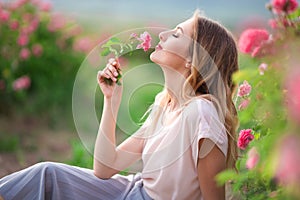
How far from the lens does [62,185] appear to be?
231 cm

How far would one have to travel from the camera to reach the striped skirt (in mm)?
2260

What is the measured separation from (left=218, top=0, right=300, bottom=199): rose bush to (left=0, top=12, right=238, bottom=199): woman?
9 centimetres

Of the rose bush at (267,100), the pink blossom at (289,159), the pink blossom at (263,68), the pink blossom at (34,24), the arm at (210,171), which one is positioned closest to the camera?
the pink blossom at (289,159)

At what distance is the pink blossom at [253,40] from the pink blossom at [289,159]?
0.92 meters

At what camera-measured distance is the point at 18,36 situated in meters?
5.04

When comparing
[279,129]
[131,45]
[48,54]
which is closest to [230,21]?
[48,54]

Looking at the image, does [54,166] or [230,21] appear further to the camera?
[230,21]

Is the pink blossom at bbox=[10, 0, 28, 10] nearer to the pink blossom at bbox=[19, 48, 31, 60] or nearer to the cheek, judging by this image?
the pink blossom at bbox=[19, 48, 31, 60]

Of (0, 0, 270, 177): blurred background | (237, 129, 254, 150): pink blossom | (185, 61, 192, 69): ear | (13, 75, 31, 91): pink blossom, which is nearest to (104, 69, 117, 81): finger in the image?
(185, 61, 192, 69): ear

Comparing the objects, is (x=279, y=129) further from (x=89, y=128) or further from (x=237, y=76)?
(x=89, y=128)

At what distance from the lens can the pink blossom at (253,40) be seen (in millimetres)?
2127

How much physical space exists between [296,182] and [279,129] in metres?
0.42

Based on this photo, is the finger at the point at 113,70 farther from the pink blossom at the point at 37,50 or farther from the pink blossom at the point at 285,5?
the pink blossom at the point at 37,50

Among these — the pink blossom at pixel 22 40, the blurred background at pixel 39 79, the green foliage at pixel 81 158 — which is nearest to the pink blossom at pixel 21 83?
the blurred background at pixel 39 79
